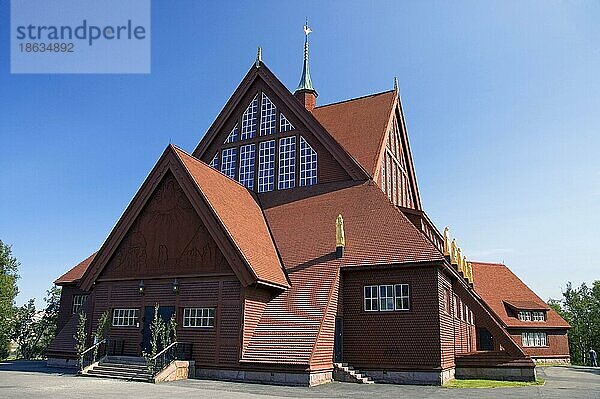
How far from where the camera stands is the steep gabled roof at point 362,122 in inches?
1170

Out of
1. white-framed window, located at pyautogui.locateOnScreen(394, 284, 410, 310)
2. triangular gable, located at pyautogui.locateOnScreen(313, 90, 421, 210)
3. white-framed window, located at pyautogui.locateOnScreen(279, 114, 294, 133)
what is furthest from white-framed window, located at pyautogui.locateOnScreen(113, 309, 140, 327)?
triangular gable, located at pyautogui.locateOnScreen(313, 90, 421, 210)

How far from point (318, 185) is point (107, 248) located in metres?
11.2

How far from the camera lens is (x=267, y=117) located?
31.5 meters

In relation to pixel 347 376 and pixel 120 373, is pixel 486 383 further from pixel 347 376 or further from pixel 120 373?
pixel 120 373

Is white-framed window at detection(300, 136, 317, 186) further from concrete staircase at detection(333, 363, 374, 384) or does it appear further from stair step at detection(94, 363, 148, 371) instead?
stair step at detection(94, 363, 148, 371)

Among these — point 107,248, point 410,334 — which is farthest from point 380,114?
point 107,248

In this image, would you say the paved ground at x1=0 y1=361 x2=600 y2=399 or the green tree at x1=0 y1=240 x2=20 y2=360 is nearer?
the paved ground at x1=0 y1=361 x2=600 y2=399

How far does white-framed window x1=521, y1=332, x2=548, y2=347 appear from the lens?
139ft

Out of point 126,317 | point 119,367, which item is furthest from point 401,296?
point 126,317

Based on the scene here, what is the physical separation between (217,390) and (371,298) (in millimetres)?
8324

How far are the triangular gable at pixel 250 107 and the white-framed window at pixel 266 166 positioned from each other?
1.33m

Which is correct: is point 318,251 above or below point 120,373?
above

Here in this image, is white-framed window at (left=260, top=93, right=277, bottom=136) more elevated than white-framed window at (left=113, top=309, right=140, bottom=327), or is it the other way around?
white-framed window at (left=260, top=93, right=277, bottom=136)

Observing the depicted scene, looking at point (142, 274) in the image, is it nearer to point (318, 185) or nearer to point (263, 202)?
point (263, 202)
